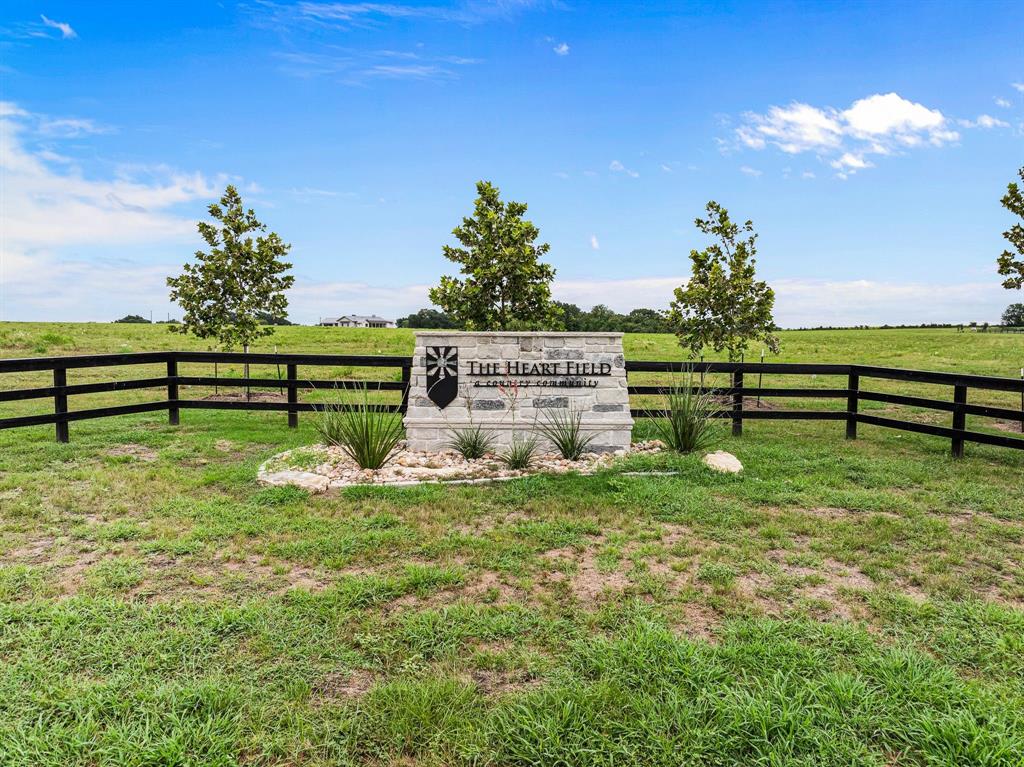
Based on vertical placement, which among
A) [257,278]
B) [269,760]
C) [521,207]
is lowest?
[269,760]

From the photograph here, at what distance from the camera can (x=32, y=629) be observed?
342cm

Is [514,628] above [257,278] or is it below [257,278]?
below

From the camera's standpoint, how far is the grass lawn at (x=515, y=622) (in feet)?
8.16

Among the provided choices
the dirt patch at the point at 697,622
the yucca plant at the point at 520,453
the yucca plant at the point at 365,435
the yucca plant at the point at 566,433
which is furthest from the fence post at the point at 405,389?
the dirt patch at the point at 697,622

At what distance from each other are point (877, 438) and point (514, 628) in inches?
360

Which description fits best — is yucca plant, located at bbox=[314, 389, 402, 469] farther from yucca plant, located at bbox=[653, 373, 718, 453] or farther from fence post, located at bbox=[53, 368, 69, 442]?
fence post, located at bbox=[53, 368, 69, 442]

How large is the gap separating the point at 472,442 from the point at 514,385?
107 centimetres

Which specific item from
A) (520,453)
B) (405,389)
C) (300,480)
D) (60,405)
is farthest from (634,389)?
(60,405)

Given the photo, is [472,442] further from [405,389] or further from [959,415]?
[959,415]

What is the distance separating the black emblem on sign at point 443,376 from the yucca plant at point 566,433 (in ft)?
4.46

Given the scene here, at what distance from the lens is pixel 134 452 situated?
834 cm

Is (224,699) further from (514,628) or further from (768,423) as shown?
(768,423)

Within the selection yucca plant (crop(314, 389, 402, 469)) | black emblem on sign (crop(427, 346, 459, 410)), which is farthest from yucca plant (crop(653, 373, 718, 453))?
yucca plant (crop(314, 389, 402, 469))

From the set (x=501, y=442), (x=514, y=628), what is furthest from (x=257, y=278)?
(x=514, y=628)
